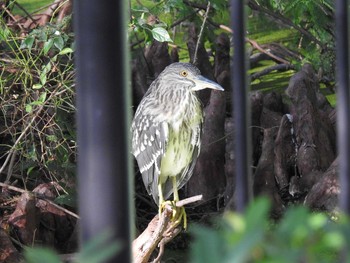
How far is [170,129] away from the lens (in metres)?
3.94

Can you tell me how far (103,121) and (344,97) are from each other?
0.31m

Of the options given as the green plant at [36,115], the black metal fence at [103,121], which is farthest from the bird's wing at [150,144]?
the black metal fence at [103,121]

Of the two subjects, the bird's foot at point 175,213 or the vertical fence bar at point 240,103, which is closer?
the vertical fence bar at point 240,103

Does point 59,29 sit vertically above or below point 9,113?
above

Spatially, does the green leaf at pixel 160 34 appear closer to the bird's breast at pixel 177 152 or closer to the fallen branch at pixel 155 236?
the bird's breast at pixel 177 152

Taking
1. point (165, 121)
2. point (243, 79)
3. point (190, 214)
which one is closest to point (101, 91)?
point (243, 79)

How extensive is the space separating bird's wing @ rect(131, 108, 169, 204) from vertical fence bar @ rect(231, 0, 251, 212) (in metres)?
2.97

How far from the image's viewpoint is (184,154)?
3949 millimetres

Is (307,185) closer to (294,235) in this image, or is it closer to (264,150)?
(264,150)

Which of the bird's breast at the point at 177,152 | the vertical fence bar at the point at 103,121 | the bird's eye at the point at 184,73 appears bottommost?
the bird's breast at the point at 177,152

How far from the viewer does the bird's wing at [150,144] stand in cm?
391

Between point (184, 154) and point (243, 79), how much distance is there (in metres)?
3.05

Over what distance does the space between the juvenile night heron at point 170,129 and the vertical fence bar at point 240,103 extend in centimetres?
294

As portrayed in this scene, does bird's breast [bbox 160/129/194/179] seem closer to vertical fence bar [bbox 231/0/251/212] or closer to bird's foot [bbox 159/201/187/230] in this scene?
bird's foot [bbox 159/201/187/230]
